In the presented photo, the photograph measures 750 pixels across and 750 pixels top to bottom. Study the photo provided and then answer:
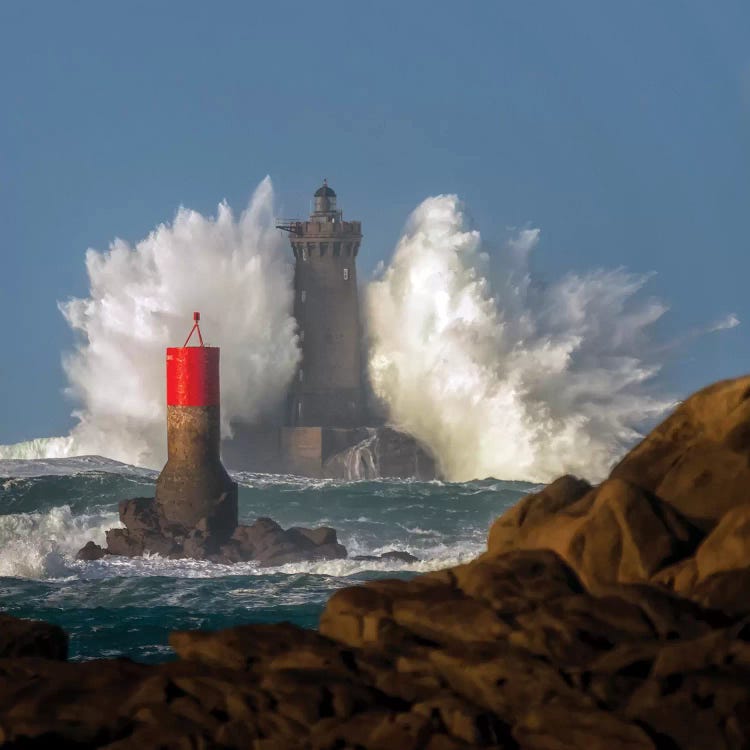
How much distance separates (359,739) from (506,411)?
4221 centimetres

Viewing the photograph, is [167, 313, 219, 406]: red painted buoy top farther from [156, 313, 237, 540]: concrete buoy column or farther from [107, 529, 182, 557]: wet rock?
[107, 529, 182, 557]: wet rock

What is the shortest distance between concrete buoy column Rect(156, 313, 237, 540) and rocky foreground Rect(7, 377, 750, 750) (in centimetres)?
1707

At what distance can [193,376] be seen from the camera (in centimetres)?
2636

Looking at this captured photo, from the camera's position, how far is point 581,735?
6.97 meters

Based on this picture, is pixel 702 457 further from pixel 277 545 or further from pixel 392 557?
pixel 277 545

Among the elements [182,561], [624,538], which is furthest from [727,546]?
[182,561]

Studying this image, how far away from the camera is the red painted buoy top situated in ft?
86.3

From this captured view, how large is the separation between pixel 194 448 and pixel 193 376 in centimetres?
103

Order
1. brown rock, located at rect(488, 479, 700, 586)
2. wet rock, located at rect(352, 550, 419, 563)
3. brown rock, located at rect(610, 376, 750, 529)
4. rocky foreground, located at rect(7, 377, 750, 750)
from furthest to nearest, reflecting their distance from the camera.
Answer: wet rock, located at rect(352, 550, 419, 563) → brown rock, located at rect(610, 376, 750, 529) → brown rock, located at rect(488, 479, 700, 586) → rocky foreground, located at rect(7, 377, 750, 750)

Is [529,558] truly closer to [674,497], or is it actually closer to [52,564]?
[674,497]

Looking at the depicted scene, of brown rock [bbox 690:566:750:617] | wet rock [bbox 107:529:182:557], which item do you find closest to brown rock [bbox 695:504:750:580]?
brown rock [bbox 690:566:750:617]

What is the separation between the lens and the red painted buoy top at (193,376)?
26297mm

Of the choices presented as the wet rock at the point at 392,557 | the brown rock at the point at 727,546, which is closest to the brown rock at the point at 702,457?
the brown rock at the point at 727,546

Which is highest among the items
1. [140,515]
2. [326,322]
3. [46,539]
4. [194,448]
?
[326,322]
